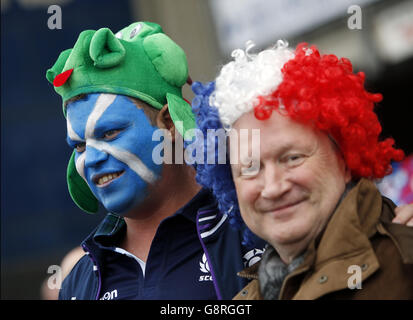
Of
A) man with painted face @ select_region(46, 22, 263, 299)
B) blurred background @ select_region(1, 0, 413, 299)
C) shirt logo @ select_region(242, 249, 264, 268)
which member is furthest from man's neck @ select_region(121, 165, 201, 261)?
blurred background @ select_region(1, 0, 413, 299)

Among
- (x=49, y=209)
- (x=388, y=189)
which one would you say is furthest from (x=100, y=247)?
(x=49, y=209)

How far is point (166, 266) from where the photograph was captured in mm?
2592

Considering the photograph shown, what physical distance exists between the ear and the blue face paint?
0.08 metres

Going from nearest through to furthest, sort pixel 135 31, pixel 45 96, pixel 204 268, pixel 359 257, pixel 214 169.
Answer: pixel 359 257 → pixel 214 169 → pixel 204 268 → pixel 135 31 → pixel 45 96

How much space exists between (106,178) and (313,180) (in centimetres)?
89

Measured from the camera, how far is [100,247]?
2762 mm

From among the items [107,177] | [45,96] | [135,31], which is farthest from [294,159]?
[45,96]

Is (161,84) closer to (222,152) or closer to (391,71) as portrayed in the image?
(222,152)

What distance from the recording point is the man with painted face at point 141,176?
254cm

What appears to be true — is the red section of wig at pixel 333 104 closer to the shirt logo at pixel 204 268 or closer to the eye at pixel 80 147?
the shirt logo at pixel 204 268

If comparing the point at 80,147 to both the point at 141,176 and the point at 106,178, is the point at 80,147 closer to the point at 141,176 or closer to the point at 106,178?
the point at 106,178

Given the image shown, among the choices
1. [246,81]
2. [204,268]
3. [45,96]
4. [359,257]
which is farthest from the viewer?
[45,96]

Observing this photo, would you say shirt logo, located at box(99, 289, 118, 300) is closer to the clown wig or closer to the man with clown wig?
the man with clown wig

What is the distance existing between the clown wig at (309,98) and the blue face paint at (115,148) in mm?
333
